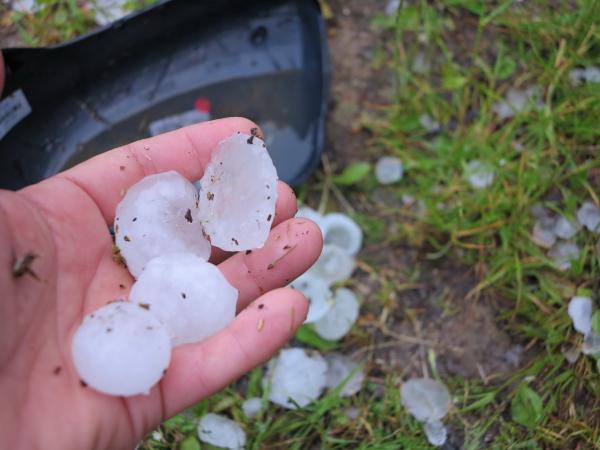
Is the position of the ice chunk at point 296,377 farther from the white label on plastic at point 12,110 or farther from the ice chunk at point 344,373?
the white label on plastic at point 12,110

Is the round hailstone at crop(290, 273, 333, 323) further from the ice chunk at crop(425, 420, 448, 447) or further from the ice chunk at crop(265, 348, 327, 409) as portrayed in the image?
the ice chunk at crop(425, 420, 448, 447)

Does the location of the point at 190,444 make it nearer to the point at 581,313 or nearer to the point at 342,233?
the point at 342,233

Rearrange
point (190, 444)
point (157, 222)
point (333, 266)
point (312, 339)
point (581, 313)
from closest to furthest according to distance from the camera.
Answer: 1. point (157, 222)
2. point (190, 444)
3. point (581, 313)
4. point (312, 339)
5. point (333, 266)

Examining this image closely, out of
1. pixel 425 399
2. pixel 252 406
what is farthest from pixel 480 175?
pixel 252 406

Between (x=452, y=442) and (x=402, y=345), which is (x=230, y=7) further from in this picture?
(x=452, y=442)

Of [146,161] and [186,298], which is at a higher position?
[146,161]

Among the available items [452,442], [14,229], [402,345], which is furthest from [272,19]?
[452,442]
